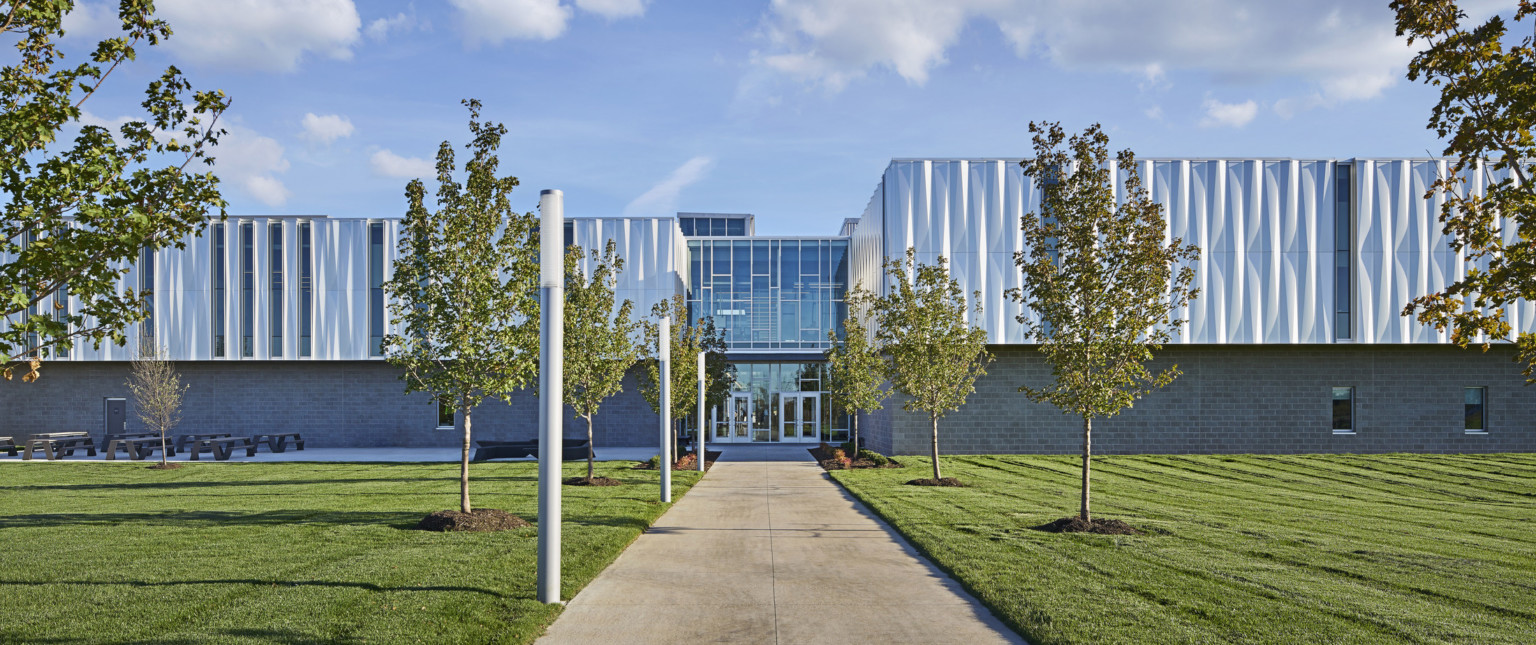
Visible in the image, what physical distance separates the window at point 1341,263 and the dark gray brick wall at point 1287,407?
1.11 m

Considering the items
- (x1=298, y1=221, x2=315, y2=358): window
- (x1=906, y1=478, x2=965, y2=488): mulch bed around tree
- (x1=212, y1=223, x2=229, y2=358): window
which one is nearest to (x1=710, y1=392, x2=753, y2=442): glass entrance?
(x1=298, y1=221, x2=315, y2=358): window

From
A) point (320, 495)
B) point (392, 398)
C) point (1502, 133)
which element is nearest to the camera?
point (1502, 133)

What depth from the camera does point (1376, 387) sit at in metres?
30.5

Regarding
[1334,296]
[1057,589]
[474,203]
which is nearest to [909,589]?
[1057,589]

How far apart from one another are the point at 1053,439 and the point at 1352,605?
22685mm

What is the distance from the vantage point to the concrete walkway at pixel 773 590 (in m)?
7.24

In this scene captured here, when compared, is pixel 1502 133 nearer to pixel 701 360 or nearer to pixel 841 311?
pixel 701 360

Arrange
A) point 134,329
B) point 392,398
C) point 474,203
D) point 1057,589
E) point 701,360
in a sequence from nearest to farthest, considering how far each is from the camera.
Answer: point 1057,589, point 474,203, point 701,360, point 134,329, point 392,398

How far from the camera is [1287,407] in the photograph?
99.8ft

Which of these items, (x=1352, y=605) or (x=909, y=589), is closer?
(x=1352, y=605)

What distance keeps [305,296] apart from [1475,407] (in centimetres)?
4085

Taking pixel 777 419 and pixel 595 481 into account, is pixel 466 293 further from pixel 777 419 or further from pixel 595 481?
pixel 777 419

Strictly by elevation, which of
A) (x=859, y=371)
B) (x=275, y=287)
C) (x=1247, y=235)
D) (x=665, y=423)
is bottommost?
(x=665, y=423)

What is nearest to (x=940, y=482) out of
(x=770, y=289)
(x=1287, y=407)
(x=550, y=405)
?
(x=550, y=405)
